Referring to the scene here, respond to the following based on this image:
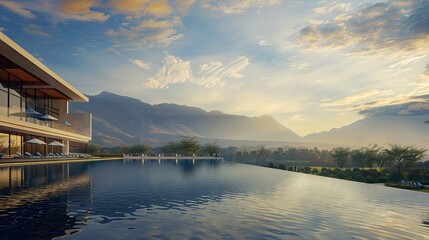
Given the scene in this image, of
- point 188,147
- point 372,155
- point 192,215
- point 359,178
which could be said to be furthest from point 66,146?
point 192,215

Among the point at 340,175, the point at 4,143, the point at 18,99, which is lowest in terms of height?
the point at 340,175

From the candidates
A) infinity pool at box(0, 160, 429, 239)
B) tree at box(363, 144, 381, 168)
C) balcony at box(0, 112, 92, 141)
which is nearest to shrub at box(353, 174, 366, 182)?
A: tree at box(363, 144, 381, 168)

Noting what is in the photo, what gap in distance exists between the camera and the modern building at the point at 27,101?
→ 29038 millimetres

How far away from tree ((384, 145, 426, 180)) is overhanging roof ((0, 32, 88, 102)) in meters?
37.0

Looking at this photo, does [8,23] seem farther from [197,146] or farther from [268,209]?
[268,209]

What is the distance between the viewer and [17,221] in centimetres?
807

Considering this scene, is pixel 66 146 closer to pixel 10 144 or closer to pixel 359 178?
pixel 10 144

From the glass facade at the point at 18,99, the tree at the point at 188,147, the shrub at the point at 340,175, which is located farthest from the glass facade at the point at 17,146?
the shrub at the point at 340,175

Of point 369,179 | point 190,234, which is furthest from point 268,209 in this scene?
point 369,179

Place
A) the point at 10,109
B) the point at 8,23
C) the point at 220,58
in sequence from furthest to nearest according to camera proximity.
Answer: the point at 8,23 → the point at 220,58 → the point at 10,109

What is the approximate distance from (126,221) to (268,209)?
5161 millimetres

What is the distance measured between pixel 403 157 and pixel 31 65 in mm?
39593

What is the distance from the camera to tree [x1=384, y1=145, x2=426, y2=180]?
99.0 ft

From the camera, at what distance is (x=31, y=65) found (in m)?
31.6
